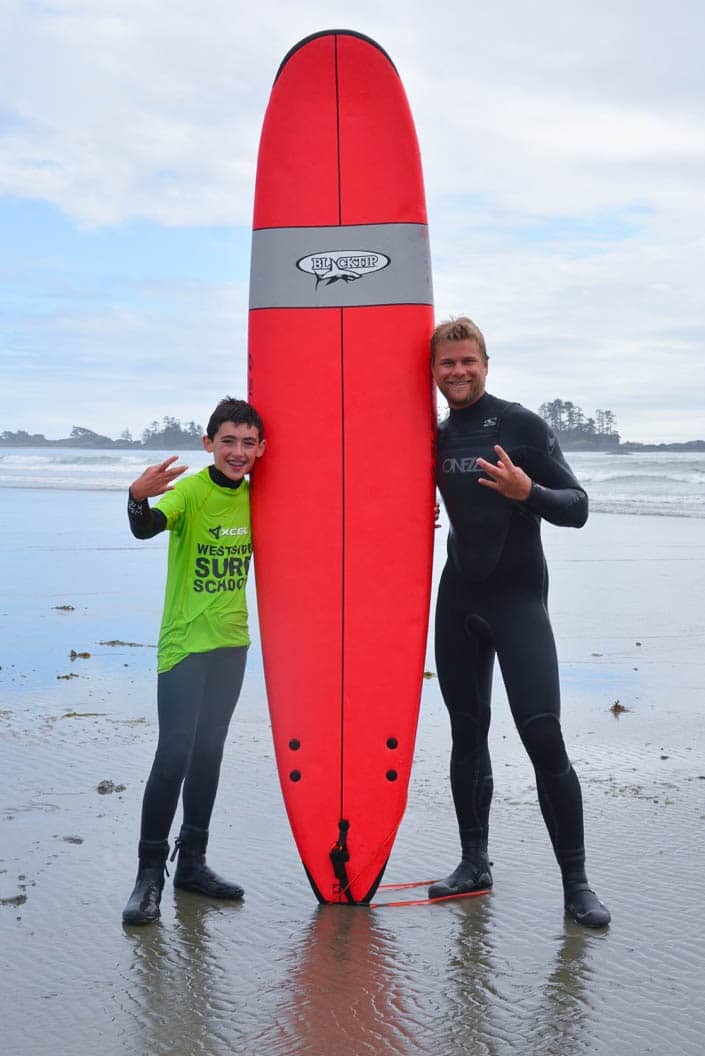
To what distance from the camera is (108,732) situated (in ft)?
15.1

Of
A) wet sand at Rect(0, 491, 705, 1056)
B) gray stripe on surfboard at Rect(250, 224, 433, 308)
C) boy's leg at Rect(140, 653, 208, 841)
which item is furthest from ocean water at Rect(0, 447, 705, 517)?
boy's leg at Rect(140, 653, 208, 841)

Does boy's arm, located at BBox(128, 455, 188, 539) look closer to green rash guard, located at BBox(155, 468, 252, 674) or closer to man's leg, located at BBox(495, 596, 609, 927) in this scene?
green rash guard, located at BBox(155, 468, 252, 674)

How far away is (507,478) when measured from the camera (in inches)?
117

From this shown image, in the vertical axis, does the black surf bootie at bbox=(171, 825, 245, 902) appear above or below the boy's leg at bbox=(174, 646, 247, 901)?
below

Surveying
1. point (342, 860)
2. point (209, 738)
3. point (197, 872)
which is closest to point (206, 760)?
point (209, 738)

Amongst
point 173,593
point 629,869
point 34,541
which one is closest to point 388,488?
point 173,593

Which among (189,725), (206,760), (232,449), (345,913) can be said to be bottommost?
(345,913)

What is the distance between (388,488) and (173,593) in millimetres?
802

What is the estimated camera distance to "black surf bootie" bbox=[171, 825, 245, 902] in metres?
3.06

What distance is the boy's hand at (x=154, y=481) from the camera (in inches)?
117

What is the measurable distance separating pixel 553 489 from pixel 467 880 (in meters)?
1.16

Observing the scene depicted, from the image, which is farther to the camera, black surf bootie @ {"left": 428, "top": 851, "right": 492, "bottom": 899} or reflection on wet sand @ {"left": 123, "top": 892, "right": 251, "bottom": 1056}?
black surf bootie @ {"left": 428, "top": 851, "right": 492, "bottom": 899}

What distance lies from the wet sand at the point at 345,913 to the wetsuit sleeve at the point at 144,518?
1.03m

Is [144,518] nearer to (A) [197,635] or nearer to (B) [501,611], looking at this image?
(A) [197,635]
